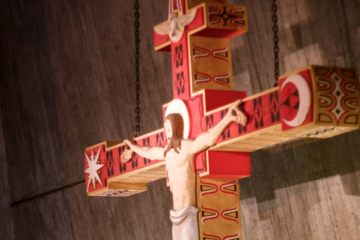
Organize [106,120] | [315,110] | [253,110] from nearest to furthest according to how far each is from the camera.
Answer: [315,110] → [253,110] → [106,120]

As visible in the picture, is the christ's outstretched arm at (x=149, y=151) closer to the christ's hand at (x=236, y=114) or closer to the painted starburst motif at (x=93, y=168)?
the painted starburst motif at (x=93, y=168)

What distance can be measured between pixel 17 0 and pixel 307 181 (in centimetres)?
410

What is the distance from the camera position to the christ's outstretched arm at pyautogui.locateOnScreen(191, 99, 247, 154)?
7.69 ft

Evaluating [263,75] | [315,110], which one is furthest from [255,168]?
[315,110]

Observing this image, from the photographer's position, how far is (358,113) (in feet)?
6.84

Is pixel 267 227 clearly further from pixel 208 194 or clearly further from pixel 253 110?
pixel 253 110

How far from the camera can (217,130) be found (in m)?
2.44

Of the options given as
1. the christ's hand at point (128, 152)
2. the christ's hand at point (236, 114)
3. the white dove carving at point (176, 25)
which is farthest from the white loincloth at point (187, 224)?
the white dove carving at point (176, 25)

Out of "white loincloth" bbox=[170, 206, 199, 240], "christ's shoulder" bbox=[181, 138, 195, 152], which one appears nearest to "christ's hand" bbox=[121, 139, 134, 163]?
"christ's shoulder" bbox=[181, 138, 195, 152]

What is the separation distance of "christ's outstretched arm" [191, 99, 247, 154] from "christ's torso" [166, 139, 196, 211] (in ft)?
0.16

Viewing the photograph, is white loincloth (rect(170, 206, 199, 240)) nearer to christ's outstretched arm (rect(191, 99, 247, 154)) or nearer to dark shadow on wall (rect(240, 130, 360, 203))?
christ's outstretched arm (rect(191, 99, 247, 154))

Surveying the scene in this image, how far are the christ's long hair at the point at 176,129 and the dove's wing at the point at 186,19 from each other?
436 mm

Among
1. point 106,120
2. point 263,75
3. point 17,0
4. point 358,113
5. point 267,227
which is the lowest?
point 267,227

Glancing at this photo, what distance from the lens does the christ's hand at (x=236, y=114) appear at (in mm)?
2314
